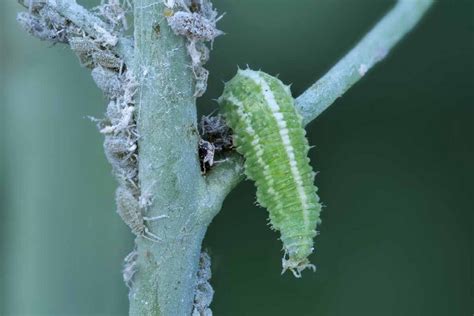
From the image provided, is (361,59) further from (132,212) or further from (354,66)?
(132,212)

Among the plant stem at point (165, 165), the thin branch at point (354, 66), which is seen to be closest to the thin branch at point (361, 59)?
the thin branch at point (354, 66)

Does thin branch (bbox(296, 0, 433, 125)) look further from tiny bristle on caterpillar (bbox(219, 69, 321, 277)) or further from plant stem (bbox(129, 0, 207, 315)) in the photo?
plant stem (bbox(129, 0, 207, 315))

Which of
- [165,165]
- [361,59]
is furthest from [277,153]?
[361,59]

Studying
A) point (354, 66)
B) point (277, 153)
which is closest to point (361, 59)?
point (354, 66)

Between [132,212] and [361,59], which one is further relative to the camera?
[361,59]

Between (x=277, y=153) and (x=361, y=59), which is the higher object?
(x=361, y=59)

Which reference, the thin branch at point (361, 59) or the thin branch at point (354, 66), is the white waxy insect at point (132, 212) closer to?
the thin branch at point (354, 66)

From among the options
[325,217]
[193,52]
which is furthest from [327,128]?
[193,52]
